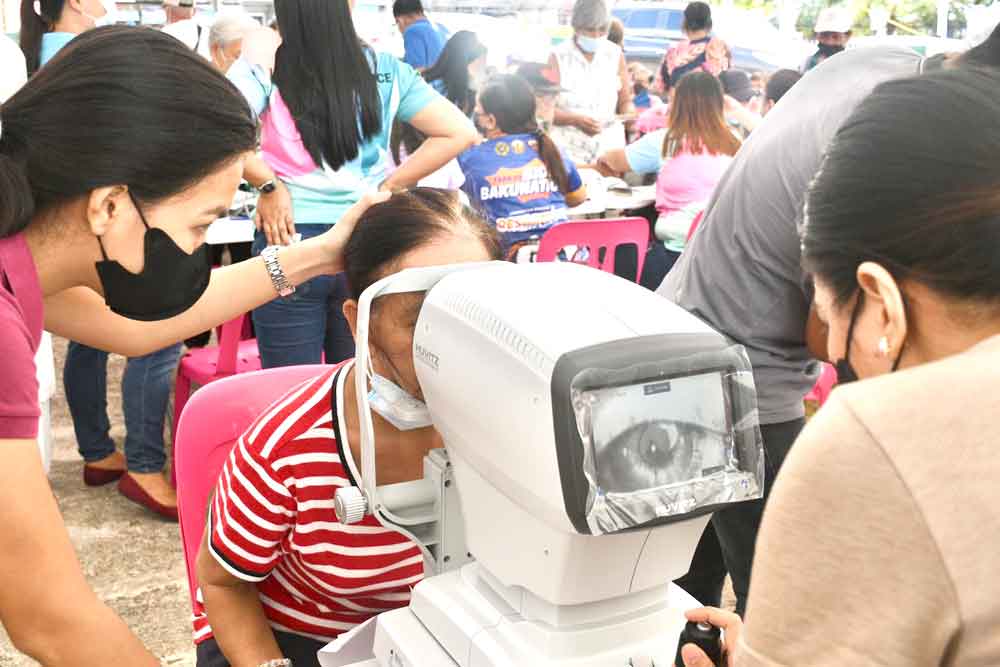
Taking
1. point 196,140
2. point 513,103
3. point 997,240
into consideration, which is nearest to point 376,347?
A: point 196,140

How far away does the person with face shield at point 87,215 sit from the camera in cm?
96

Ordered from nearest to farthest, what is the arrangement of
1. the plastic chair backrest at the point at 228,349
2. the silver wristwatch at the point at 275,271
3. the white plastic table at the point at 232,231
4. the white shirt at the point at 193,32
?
the silver wristwatch at the point at 275,271, the plastic chair backrest at the point at 228,349, the white plastic table at the point at 232,231, the white shirt at the point at 193,32

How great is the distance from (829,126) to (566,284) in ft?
2.56

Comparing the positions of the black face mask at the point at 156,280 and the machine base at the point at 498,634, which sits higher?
the black face mask at the point at 156,280

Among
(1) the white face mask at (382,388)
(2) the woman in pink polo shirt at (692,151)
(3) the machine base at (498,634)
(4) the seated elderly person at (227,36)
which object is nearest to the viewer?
(3) the machine base at (498,634)

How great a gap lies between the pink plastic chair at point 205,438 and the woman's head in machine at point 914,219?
3.02 ft

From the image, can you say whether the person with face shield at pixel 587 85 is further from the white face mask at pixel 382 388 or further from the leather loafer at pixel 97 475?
the white face mask at pixel 382 388

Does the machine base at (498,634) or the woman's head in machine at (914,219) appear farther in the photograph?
the machine base at (498,634)

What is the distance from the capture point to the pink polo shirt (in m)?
0.97

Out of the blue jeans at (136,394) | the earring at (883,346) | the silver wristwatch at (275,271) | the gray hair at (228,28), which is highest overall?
the gray hair at (228,28)

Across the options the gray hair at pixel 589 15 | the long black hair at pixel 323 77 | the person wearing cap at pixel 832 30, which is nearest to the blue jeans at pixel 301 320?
the long black hair at pixel 323 77

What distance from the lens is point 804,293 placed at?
5.00 ft

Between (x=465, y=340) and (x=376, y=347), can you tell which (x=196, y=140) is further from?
(x=465, y=340)

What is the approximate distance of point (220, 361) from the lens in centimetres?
292
